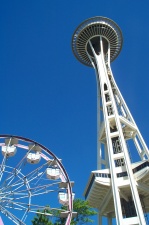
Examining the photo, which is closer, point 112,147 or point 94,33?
point 112,147

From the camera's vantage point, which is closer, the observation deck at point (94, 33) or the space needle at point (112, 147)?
the space needle at point (112, 147)

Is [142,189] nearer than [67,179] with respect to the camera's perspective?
No

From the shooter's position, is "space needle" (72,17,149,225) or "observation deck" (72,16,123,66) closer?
"space needle" (72,17,149,225)

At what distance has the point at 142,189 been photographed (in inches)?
1495

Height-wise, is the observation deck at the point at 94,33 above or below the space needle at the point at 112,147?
above

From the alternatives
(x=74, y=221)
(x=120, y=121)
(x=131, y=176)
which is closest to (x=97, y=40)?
(x=120, y=121)

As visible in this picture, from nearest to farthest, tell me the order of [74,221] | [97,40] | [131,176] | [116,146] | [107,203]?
[74,221]
[131,176]
[107,203]
[116,146]
[97,40]

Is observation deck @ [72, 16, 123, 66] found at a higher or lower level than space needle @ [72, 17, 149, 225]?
higher

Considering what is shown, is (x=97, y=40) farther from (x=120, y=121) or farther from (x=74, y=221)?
(x=74, y=221)

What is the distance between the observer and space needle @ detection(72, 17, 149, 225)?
37.5m

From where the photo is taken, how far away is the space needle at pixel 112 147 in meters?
37.5

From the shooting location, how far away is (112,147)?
43.2 m

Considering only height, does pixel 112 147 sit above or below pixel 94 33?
below

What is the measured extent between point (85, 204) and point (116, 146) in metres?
13.3
